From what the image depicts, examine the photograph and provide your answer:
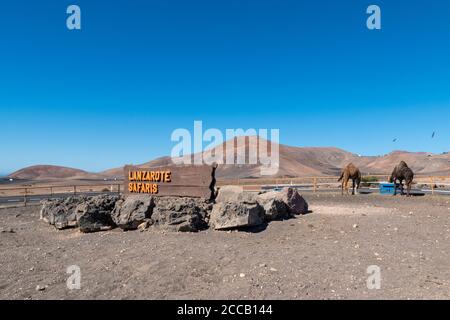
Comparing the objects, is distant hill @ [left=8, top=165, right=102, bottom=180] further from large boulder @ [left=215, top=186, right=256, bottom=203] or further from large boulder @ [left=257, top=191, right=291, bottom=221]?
large boulder @ [left=257, top=191, right=291, bottom=221]

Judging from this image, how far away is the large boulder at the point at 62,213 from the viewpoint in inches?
560

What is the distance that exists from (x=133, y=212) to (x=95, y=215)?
4.62 ft

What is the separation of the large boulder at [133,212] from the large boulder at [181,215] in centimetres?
31

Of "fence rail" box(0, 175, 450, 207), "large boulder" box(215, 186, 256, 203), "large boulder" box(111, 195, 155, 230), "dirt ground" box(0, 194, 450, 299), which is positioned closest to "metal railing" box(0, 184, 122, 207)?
"fence rail" box(0, 175, 450, 207)

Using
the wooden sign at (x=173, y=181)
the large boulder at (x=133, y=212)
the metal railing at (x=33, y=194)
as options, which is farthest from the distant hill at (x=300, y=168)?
the large boulder at (x=133, y=212)

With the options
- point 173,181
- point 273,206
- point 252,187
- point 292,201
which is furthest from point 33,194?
point 273,206

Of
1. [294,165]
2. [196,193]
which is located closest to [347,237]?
[196,193]

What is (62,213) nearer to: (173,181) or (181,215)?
(173,181)

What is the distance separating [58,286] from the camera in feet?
26.2

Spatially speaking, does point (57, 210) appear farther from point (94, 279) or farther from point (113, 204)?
point (94, 279)

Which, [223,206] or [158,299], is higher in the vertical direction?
[223,206]

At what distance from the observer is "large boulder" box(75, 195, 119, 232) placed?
13164mm
